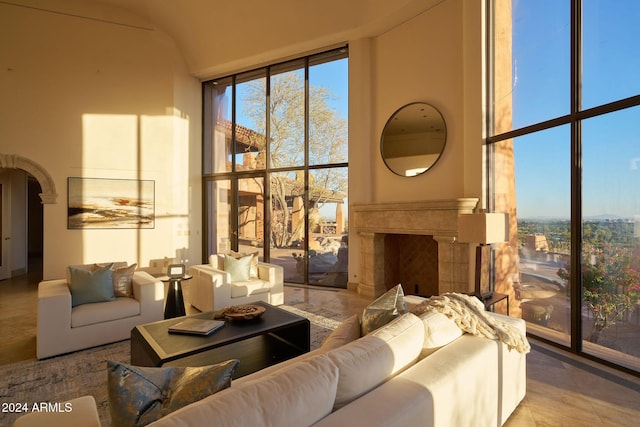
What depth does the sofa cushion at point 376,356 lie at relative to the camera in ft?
4.69

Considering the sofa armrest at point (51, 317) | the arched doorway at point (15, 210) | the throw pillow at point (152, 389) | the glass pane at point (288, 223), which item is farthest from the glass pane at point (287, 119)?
the throw pillow at point (152, 389)

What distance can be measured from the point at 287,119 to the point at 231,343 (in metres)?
5.27

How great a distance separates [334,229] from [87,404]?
5323 mm

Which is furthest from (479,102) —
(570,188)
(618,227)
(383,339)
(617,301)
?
(383,339)

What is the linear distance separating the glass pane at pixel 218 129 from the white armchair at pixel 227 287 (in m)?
3.54

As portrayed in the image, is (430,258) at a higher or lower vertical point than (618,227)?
lower

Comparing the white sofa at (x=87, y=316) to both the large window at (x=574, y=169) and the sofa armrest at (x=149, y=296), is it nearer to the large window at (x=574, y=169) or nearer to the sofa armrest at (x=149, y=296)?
the sofa armrest at (x=149, y=296)

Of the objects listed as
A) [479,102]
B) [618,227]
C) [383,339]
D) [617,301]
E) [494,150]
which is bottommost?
[617,301]

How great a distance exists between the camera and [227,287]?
15.0ft

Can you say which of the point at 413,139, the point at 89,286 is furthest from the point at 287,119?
the point at 89,286

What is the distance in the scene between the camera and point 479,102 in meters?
4.61

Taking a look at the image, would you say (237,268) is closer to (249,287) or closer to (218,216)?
(249,287)

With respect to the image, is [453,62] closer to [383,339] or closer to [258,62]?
[258,62]

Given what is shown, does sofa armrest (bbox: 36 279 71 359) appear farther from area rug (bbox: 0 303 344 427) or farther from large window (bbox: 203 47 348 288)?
large window (bbox: 203 47 348 288)
